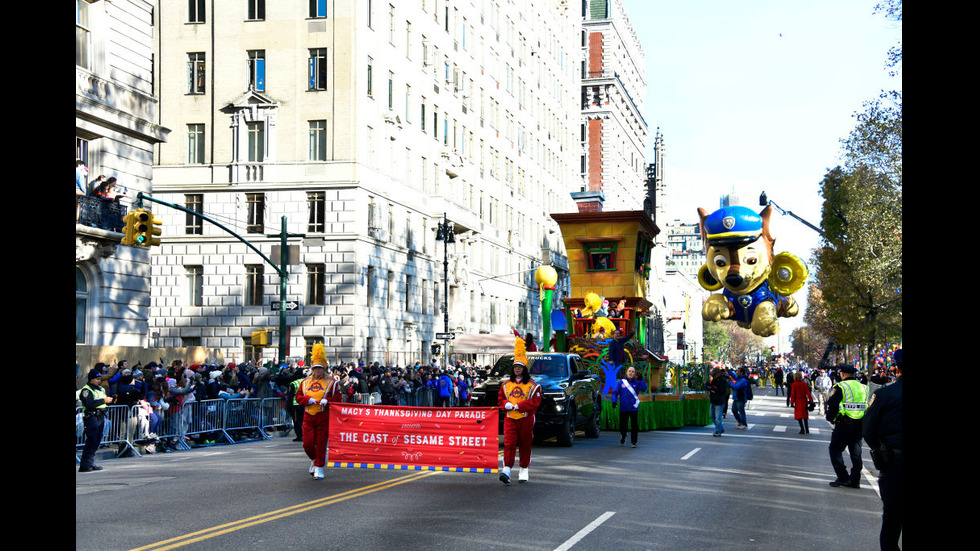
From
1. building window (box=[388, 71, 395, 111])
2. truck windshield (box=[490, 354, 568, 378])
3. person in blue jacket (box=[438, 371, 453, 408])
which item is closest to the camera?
truck windshield (box=[490, 354, 568, 378])

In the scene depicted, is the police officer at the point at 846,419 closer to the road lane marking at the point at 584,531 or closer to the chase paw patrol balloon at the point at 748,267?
the road lane marking at the point at 584,531

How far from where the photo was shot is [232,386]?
2527 cm

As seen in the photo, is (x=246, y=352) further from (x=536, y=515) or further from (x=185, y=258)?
(x=536, y=515)

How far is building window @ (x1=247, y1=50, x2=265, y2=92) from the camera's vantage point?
44906 millimetres

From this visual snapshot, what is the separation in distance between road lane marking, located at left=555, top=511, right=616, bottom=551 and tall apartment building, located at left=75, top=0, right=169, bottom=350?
2139 cm

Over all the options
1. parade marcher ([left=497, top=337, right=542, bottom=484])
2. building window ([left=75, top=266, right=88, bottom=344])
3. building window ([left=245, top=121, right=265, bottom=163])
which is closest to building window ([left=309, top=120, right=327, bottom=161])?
building window ([left=245, top=121, right=265, bottom=163])

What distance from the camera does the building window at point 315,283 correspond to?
44219 millimetres

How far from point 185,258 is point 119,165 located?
15.3m

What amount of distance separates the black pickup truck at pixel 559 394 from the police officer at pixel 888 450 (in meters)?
11.9

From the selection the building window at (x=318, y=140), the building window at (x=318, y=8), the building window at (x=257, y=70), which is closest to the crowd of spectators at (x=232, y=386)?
the building window at (x=318, y=140)

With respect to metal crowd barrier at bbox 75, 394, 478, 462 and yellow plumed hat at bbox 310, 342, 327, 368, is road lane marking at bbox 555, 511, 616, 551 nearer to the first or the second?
yellow plumed hat at bbox 310, 342, 327, 368

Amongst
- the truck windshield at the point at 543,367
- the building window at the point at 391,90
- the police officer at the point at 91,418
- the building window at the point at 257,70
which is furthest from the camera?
the building window at the point at 391,90

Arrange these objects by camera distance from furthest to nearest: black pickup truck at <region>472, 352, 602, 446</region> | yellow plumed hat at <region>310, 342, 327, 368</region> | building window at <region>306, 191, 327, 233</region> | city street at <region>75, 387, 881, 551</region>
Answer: building window at <region>306, 191, 327, 233</region> < black pickup truck at <region>472, 352, 602, 446</region> < yellow plumed hat at <region>310, 342, 327, 368</region> < city street at <region>75, 387, 881, 551</region>
